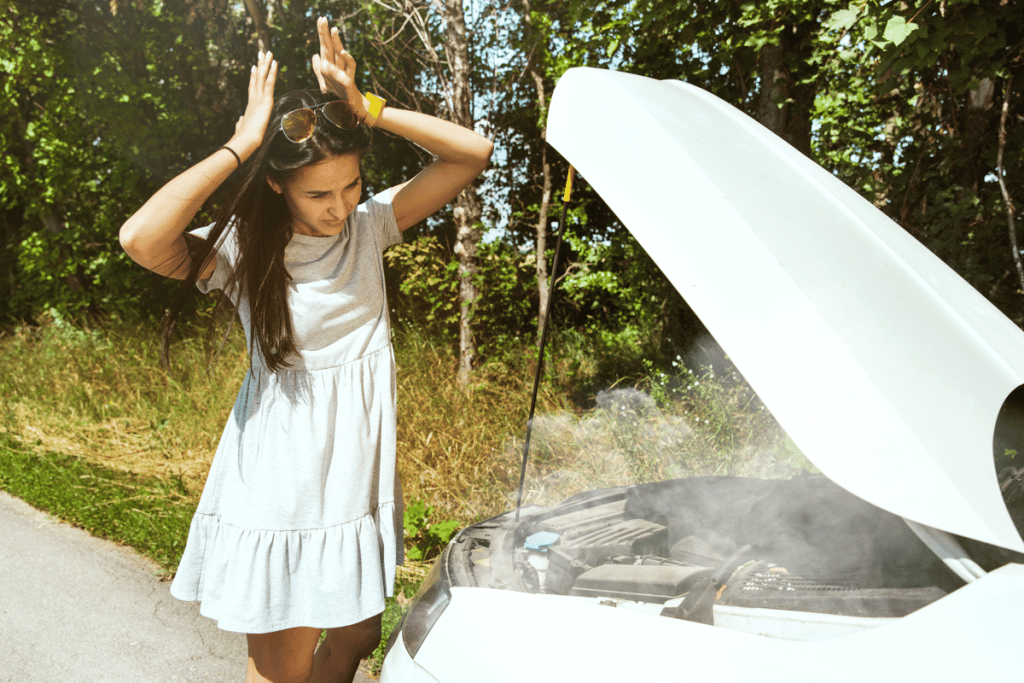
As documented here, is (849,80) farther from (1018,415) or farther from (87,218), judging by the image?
(87,218)

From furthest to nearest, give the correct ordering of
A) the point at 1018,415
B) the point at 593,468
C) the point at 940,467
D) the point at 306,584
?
the point at 593,468 < the point at 306,584 < the point at 1018,415 < the point at 940,467

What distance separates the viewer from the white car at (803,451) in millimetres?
1016

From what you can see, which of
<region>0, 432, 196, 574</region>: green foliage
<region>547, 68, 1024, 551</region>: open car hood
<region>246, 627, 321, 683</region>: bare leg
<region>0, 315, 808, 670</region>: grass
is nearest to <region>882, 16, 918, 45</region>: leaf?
<region>547, 68, 1024, 551</region>: open car hood

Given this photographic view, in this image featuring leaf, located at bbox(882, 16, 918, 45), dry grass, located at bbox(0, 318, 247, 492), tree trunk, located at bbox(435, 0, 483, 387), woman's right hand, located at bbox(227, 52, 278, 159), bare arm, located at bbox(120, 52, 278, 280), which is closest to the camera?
bare arm, located at bbox(120, 52, 278, 280)

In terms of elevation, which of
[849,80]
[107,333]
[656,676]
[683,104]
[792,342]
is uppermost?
[849,80]

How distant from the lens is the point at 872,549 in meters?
1.59

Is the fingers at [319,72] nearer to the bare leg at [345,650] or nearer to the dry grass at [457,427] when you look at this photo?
the bare leg at [345,650]

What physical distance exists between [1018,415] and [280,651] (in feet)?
6.21

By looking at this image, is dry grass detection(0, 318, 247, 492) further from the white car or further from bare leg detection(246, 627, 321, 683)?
the white car

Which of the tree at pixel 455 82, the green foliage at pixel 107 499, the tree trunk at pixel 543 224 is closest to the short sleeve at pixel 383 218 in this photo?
the green foliage at pixel 107 499

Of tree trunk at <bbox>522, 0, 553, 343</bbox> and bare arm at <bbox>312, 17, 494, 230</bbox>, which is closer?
bare arm at <bbox>312, 17, 494, 230</bbox>

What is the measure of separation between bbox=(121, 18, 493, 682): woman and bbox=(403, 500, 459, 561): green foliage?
1.69 metres

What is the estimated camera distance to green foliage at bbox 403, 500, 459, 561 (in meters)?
3.52

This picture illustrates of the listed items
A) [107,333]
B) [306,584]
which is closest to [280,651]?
[306,584]
